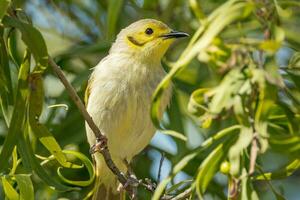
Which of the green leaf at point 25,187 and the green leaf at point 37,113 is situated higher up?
the green leaf at point 37,113

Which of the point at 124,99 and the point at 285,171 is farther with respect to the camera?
the point at 124,99

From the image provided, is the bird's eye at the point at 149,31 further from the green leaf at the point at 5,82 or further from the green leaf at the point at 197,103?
the green leaf at the point at 197,103

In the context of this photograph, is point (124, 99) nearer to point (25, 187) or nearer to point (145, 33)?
point (145, 33)

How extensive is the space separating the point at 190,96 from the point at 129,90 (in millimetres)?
791

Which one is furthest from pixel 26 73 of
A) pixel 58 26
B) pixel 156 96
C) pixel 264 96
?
pixel 58 26

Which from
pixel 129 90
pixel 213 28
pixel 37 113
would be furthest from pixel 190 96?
pixel 213 28

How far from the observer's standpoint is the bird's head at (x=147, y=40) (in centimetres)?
499

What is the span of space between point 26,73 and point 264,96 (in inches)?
53.0

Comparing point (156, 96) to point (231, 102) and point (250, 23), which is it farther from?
point (250, 23)

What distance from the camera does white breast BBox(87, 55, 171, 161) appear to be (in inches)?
188

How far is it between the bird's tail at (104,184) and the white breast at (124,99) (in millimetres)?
376

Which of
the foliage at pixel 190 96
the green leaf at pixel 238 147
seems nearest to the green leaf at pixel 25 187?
the foliage at pixel 190 96

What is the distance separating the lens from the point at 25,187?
337 centimetres

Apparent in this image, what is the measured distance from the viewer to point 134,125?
4.88 meters
